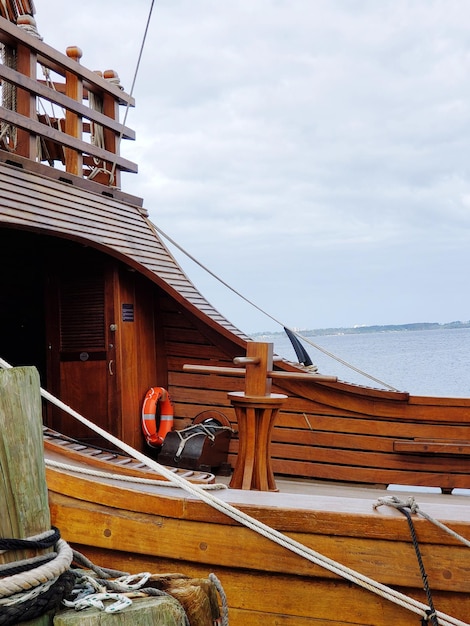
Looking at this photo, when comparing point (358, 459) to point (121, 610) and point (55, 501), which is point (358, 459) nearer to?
point (55, 501)

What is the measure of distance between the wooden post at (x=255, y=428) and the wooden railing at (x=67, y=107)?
7.55ft

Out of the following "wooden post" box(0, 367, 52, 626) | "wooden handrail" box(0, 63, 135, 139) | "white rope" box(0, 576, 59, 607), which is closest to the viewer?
"white rope" box(0, 576, 59, 607)

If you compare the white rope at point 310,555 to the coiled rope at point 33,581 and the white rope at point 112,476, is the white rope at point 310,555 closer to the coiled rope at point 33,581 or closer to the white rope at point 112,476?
the white rope at point 112,476

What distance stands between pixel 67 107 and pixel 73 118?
29cm

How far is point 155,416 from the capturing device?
5.14 m

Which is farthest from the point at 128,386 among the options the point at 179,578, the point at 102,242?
the point at 179,578

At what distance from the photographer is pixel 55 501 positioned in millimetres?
2748

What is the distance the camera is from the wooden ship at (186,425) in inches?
99.0

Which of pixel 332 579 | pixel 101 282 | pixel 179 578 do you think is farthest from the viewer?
pixel 101 282

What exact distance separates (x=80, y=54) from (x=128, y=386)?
2.51m

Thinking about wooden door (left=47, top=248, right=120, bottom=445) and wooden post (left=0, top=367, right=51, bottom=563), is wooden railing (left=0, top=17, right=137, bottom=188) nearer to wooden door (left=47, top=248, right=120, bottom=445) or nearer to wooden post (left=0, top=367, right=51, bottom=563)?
wooden door (left=47, top=248, right=120, bottom=445)

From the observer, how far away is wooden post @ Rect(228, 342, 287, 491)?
11.5 ft

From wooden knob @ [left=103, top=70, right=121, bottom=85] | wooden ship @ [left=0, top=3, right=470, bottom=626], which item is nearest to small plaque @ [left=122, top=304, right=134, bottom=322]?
wooden ship @ [left=0, top=3, right=470, bottom=626]

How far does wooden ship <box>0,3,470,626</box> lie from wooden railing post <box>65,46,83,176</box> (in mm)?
12
